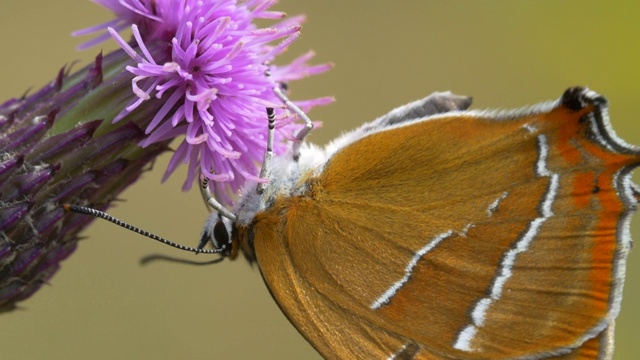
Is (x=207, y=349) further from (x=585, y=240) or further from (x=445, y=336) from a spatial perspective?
(x=585, y=240)

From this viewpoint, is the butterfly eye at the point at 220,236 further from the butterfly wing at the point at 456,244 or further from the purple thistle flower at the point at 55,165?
the purple thistle flower at the point at 55,165

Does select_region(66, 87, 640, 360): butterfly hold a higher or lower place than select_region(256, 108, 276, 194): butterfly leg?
lower

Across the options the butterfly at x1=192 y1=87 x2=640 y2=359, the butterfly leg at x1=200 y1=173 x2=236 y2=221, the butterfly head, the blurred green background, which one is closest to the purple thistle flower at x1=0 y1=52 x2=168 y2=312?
the butterfly leg at x1=200 y1=173 x2=236 y2=221

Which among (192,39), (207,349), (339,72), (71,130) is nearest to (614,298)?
(192,39)

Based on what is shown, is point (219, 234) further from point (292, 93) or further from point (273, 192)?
point (292, 93)

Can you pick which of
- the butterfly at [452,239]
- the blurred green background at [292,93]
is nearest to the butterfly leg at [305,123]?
the butterfly at [452,239]

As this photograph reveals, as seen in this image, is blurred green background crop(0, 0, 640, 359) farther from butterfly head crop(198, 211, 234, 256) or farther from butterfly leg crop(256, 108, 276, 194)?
butterfly leg crop(256, 108, 276, 194)

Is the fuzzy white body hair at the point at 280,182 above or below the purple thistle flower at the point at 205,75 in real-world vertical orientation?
below
